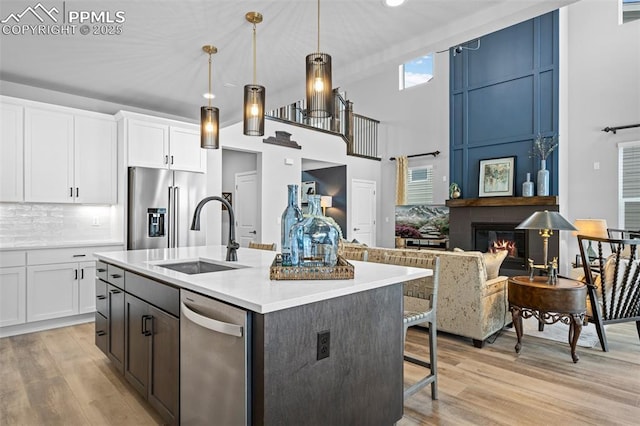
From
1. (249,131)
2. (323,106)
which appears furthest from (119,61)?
(323,106)

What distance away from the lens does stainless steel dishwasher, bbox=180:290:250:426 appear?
4.59 ft

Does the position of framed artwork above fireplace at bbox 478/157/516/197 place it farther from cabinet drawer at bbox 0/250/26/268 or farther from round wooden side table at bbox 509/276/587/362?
cabinet drawer at bbox 0/250/26/268

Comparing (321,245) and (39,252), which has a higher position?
(321,245)

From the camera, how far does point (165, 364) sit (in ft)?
6.33

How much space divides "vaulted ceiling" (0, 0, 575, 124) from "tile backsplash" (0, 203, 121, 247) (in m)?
1.40

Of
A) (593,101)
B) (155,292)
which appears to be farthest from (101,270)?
(593,101)

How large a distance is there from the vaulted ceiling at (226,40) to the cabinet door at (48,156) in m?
0.44

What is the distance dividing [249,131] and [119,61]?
5.91 feet

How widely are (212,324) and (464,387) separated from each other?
1.94 meters

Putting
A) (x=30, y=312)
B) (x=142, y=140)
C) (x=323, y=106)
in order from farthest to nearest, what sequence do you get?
(x=142, y=140) < (x=30, y=312) < (x=323, y=106)

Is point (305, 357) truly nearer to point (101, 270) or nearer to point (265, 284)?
point (265, 284)

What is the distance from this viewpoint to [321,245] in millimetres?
1820

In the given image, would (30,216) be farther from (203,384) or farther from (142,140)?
(203,384)

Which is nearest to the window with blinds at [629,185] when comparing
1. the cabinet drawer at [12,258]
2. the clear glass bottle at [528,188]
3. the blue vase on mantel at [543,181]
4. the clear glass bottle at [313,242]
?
the blue vase on mantel at [543,181]
